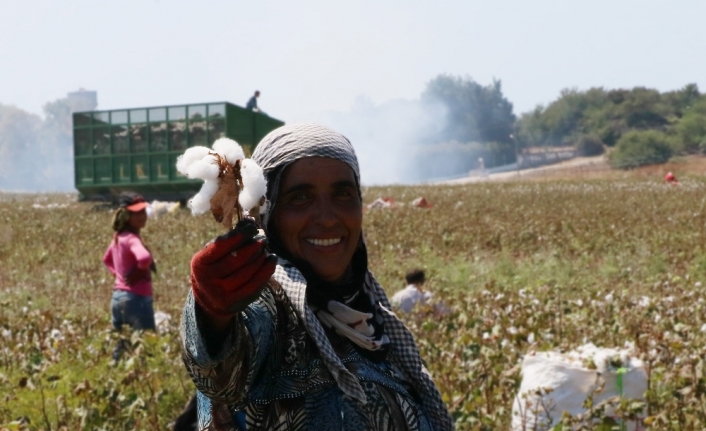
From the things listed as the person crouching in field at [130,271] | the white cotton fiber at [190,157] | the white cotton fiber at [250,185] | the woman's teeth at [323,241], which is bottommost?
the person crouching in field at [130,271]

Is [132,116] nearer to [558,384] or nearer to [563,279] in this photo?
[563,279]

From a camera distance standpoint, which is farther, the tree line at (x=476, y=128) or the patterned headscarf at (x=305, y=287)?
the tree line at (x=476, y=128)

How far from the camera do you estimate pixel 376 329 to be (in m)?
2.21

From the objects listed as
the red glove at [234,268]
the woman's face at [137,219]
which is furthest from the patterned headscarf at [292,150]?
the woman's face at [137,219]

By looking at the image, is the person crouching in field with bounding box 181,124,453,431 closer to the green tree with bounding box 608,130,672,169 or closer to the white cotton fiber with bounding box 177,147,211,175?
the white cotton fiber with bounding box 177,147,211,175

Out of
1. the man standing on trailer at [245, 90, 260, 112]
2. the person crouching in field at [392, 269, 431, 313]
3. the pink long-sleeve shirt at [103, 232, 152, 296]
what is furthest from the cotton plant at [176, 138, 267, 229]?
the man standing on trailer at [245, 90, 260, 112]

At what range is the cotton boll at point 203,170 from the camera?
1.73 m

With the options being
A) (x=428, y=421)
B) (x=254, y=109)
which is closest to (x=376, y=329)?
(x=428, y=421)

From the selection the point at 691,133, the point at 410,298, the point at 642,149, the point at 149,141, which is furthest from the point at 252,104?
the point at 691,133

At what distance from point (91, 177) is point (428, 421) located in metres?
19.9

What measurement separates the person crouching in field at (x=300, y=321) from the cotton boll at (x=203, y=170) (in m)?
0.15

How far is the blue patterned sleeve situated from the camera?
1.76 meters

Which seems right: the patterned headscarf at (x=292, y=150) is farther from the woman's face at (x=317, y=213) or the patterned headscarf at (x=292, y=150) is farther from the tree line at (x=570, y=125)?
the tree line at (x=570, y=125)

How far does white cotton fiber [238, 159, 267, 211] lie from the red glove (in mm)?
93
